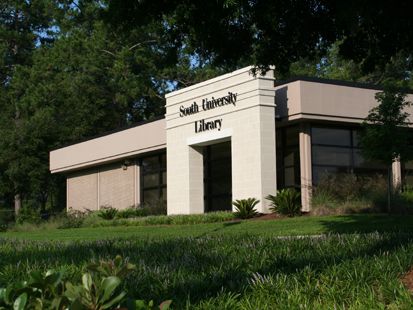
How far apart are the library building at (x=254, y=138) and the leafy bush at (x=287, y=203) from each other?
Answer: 98 cm

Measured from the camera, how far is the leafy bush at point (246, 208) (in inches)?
872

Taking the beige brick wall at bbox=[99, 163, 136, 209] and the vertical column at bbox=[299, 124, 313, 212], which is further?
the beige brick wall at bbox=[99, 163, 136, 209]

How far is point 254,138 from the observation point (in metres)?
23.5

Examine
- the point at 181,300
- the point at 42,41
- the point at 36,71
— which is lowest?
the point at 181,300

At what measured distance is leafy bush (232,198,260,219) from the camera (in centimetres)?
2216

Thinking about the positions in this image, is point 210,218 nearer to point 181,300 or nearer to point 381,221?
point 381,221

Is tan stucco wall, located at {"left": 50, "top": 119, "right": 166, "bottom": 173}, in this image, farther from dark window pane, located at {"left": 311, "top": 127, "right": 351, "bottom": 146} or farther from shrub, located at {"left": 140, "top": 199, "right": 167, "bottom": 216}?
dark window pane, located at {"left": 311, "top": 127, "right": 351, "bottom": 146}

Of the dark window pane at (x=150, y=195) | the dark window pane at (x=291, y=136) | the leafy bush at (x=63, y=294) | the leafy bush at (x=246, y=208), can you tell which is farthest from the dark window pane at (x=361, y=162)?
the leafy bush at (x=63, y=294)

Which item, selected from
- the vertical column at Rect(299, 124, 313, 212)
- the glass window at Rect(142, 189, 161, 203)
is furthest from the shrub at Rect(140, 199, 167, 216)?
the vertical column at Rect(299, 124, 313, 212)

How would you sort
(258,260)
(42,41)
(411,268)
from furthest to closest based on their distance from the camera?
(42,41) → (258,260) → (411,268)

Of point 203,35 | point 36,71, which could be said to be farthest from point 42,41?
point 203,35

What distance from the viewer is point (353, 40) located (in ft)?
33.2

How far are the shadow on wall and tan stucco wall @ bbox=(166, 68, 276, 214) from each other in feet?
1.42

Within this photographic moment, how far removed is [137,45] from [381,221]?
113 ft
